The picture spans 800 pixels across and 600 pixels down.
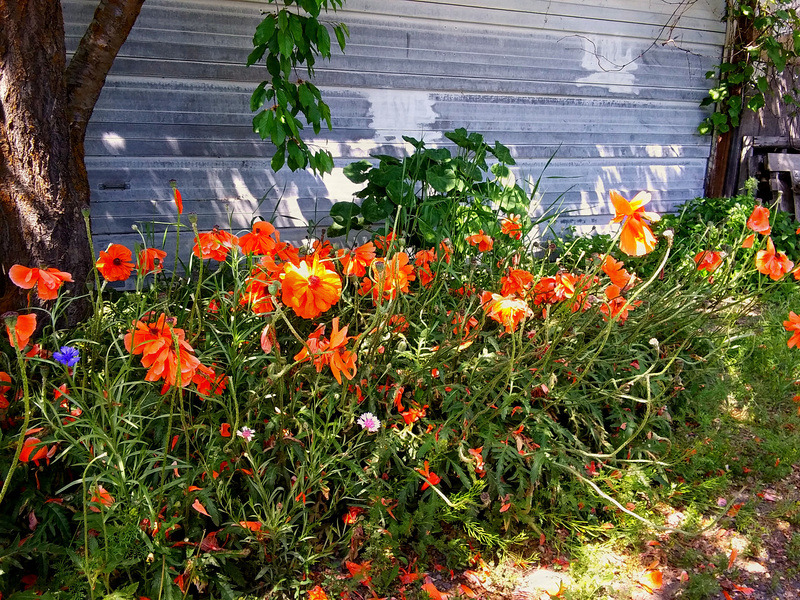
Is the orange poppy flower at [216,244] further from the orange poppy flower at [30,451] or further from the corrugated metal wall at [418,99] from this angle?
the corrugated metal wall at [418,99]

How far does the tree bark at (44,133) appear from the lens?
6.94 ft

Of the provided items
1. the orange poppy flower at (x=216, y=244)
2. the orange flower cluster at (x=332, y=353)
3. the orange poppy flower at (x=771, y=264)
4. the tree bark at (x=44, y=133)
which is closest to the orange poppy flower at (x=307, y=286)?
the orange flower cluster at (x=332, y=353)

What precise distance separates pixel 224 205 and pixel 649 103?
328cm

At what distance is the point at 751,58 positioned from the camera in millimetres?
4770

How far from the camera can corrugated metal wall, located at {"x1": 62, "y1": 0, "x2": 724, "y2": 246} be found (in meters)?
3.22

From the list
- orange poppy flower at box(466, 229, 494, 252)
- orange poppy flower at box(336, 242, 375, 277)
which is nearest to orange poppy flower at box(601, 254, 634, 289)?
orange poppy flower at box(466, 229, 494, 252)

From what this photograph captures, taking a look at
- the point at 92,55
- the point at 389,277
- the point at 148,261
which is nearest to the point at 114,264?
the point at 148,261

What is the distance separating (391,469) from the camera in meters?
2.03

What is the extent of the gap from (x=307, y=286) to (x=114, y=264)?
0.74 metres

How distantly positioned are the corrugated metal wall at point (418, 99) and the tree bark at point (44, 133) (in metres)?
0.73

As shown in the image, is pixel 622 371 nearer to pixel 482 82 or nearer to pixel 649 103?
pixel 482 82

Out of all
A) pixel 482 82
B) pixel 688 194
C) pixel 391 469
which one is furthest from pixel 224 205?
pixel 688 194

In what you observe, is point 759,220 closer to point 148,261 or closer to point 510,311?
point 510,311

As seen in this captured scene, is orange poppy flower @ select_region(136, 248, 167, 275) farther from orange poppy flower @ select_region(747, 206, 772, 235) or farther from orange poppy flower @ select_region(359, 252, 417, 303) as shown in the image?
orange poppy flower @ select_region(747, 206, 772, 235)
